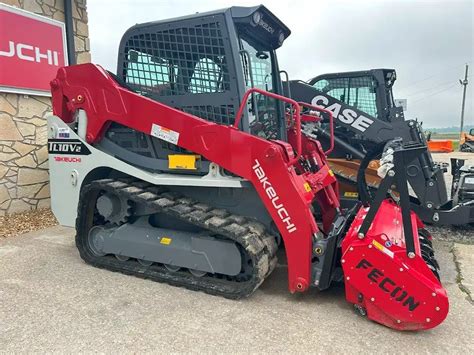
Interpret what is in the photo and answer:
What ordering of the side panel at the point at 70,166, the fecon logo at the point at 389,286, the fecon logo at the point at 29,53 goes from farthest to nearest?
the fecon logo at the point at 29,53
the side panel at the point at 70,166
the fecon logo at the point at 389,286

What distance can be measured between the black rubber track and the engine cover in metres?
0.70

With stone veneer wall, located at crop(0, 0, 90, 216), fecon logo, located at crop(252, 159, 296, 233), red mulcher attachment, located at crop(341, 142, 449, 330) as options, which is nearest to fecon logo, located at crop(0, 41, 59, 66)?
stone veneer wall, located at crop(0, 0, 90, 216)

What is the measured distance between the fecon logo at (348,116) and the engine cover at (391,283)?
325cm

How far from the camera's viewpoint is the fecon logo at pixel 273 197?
3.11 m

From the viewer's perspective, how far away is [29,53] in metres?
5.84

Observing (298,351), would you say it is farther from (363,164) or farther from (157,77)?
(157,77)

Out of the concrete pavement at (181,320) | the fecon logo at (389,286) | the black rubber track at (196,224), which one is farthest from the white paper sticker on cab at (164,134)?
the fecon logo at (389,286)

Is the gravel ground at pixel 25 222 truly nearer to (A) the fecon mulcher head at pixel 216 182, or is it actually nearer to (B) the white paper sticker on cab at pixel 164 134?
(A) the fecon mulcher head at pixel 216 182

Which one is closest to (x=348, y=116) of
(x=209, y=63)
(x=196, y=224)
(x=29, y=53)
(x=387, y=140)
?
(x=387, y=140)

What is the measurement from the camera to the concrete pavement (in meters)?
2.54

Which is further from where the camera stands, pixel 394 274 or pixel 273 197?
pixel 273 197

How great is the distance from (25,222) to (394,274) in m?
4.98

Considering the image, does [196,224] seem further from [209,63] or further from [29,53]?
[29,53]

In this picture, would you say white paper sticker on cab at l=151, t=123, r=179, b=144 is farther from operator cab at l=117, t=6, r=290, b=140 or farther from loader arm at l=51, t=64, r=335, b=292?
operator cab at l=117, t=6, r=290, b=140
